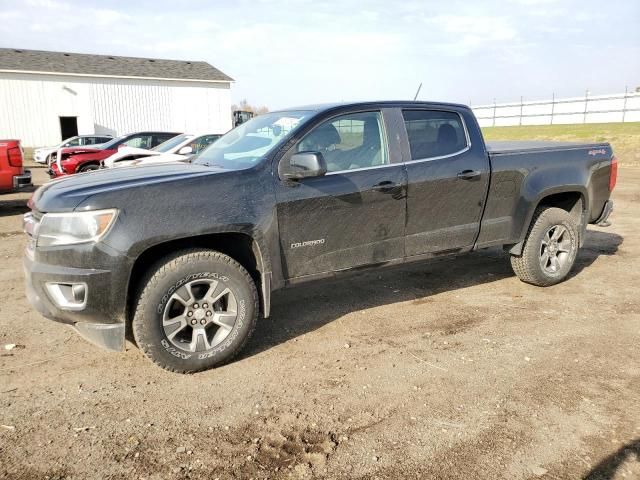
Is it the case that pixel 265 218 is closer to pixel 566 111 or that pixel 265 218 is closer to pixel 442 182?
pixel 442 182

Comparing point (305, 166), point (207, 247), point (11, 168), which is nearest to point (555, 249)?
point (305, 166)

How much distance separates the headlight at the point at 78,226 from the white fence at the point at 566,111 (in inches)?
1635

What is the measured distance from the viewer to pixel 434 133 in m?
4.62

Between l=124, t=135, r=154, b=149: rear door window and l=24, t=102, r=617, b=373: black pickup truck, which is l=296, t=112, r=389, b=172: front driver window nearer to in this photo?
l=24, t=102, r=617, b=373: black pickup truck

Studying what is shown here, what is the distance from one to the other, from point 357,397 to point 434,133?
256cm

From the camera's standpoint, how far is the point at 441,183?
446 cm

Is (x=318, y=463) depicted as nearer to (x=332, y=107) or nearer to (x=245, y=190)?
(x=245, y=190)

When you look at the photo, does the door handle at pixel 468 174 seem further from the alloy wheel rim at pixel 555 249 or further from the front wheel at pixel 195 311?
the front wheel at pixel 195 311

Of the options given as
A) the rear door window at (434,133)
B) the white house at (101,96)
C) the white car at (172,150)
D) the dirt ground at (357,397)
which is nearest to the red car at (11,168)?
the white car at (172,150)

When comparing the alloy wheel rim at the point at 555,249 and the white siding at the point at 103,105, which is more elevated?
the white siding at the point at 103,105

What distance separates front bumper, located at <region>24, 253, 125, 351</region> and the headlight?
0.62ft

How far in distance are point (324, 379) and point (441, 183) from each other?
2.05 meters

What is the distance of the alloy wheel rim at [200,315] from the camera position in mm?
3438

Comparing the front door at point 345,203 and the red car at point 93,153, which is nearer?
the front door at point 345,203
